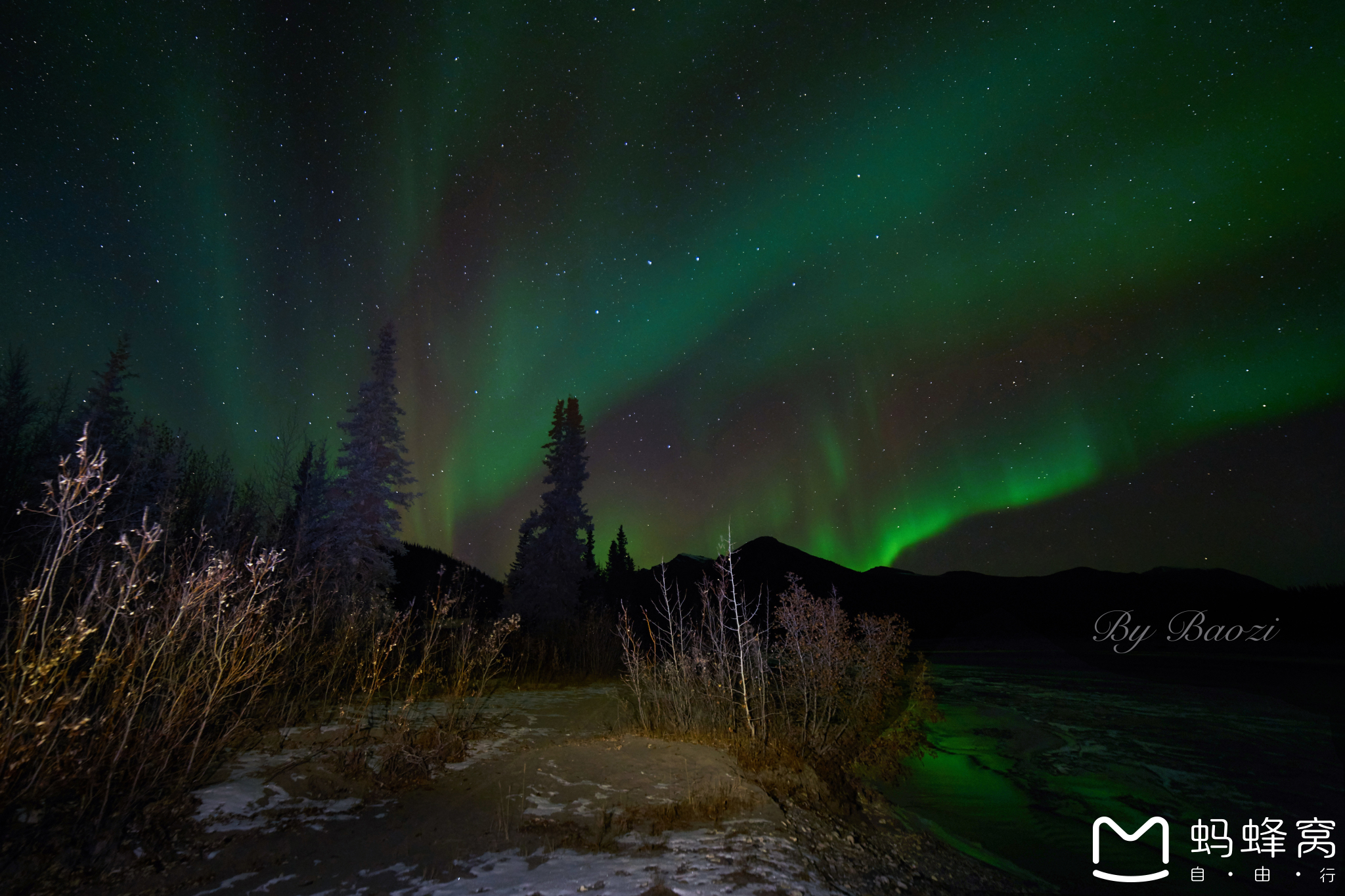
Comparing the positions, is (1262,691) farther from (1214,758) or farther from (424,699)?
(424,699)

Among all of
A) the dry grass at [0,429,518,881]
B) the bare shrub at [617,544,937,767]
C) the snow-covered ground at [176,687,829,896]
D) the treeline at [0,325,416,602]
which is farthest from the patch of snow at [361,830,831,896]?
the treeline at [0,325,416,602]

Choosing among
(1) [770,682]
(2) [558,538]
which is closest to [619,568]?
(2) [558,538]

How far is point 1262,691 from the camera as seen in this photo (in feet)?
83.5

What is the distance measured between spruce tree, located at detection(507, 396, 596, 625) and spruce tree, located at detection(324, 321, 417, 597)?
8.40 metres

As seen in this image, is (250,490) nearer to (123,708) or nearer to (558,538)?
(558,538)

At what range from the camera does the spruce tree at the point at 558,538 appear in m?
28.5

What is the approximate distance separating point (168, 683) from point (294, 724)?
10.5ft

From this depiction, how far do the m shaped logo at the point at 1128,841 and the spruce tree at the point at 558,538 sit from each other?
2232 cm

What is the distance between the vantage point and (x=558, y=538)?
97.2 feet

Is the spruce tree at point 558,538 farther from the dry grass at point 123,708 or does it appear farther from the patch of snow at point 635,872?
the patch of snow at point 635,872

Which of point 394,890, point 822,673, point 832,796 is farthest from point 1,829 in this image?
point 822,673

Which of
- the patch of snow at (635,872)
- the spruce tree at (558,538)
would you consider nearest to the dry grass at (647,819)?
the patch of snow at (635,872)
